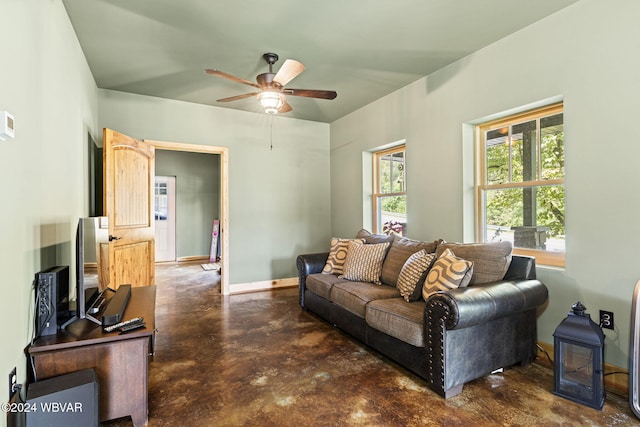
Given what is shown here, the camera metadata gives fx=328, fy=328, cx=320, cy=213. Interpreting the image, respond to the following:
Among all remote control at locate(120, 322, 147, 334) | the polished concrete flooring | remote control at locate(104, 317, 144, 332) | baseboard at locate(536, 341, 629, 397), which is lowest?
the polished concrete flooring

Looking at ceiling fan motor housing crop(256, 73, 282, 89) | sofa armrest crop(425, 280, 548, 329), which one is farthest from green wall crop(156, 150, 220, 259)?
sofa armrest crop(425, 280, 548, 329)

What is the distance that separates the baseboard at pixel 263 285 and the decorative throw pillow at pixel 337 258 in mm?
1516

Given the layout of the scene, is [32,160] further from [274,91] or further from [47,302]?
[274,91]

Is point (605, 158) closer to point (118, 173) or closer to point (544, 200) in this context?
point (544, 200)

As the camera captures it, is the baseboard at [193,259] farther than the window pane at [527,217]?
Yes

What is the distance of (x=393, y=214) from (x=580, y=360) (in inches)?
106

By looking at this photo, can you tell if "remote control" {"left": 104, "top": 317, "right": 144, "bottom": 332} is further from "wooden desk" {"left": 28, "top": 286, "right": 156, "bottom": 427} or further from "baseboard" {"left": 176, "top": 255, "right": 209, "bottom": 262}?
"baseboard" {"left": 176, "top": 255, "right": 209, "bottom": 262}

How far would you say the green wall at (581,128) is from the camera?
7.20ft

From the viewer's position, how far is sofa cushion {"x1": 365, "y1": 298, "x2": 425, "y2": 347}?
2262 mm

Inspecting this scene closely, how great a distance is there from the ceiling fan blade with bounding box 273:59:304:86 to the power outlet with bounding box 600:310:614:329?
286 centimetres

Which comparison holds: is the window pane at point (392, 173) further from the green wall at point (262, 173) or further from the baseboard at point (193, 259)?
the baseboard at point (193, 259)

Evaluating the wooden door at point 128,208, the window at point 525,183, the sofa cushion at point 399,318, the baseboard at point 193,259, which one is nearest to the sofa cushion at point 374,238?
the window at point 525,183

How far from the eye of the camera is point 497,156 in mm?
3205

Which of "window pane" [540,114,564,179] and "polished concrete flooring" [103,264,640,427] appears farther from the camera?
"window pane" [540,114,564,179]
